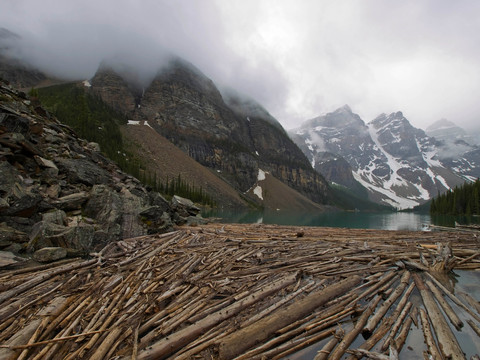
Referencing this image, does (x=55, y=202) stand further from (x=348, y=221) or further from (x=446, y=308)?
(x=348, y=221)

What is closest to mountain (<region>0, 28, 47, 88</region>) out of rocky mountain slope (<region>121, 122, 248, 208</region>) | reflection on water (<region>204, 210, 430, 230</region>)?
rocky mountain slope (<region>121, 122, 248, 208</region>)

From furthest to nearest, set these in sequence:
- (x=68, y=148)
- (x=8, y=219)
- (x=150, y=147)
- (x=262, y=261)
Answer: (x=150, y=147) < (x=68, y=148) < (x=8, y=219) < (x=262, y=261)

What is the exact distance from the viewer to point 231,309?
5.04m

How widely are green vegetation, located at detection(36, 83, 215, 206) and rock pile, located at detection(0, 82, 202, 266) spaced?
2409 inches

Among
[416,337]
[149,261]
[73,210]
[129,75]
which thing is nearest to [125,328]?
[149,261]

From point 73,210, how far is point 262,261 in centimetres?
1066

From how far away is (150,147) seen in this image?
125 meters

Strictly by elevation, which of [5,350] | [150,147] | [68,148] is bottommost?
[5,350]

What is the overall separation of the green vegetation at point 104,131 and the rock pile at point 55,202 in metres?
61.2

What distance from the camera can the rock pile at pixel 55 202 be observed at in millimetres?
9664

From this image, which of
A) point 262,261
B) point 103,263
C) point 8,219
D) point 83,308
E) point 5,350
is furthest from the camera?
point 8,219

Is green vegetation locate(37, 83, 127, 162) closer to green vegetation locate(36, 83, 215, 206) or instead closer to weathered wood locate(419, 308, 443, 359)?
green vegetation locate(36, 83, 215, 206)

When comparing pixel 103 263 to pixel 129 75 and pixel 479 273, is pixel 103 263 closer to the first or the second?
pixel 479 273

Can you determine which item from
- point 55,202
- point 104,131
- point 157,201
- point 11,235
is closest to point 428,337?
point 11,235
